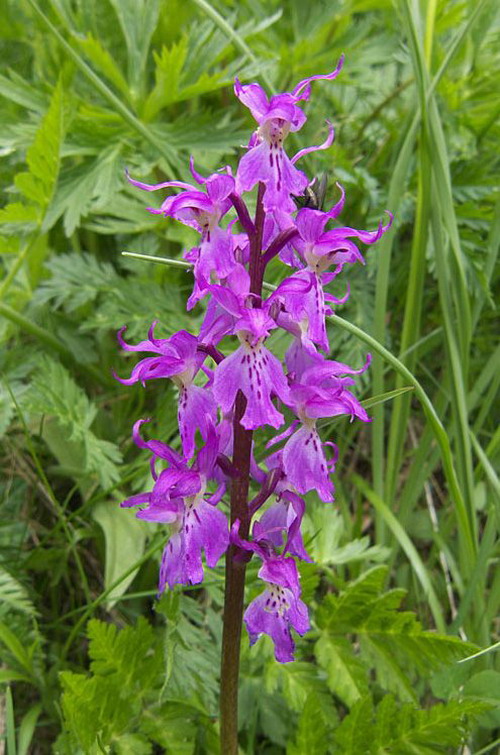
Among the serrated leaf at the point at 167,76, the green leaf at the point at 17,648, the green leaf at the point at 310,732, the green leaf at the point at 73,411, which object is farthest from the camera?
the serrated leaf at the point at 167,76

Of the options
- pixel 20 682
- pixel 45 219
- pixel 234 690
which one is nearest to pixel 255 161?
pixel 234 690

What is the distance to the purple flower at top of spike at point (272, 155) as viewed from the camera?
4.33ft

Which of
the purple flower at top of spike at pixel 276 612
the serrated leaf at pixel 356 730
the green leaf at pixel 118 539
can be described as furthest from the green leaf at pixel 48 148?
the serrated leaf at pixel 356 730

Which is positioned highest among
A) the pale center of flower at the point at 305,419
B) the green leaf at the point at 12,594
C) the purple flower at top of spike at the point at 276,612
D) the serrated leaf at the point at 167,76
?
the serrated leaf at the point at 167,76

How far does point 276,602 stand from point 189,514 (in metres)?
0.21

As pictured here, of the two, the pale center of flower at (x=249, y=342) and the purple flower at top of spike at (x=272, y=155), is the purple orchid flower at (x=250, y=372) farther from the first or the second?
the purple flower at top of spike at (x=272, y=155)

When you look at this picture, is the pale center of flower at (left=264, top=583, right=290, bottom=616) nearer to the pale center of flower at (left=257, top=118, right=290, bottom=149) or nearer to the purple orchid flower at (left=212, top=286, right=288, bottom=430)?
the purple orchid flower at (left=212, top=286, right=288, bottom=430)

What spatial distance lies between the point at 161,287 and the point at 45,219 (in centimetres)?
39

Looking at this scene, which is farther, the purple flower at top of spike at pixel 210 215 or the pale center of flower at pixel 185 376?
the pale center of flower at pixel 185 376

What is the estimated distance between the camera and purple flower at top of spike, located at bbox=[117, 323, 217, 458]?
1403mm

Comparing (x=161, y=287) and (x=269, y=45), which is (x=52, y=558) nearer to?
(x=161, y=287)

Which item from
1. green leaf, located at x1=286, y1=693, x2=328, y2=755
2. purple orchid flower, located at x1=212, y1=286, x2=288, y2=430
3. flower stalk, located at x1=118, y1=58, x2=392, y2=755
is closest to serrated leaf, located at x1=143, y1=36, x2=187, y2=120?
flower stalk, located at x1=118, y1=58, x2=392, y2=755

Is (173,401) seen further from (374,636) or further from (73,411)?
(374,636)

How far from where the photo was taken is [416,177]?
8.45ft
